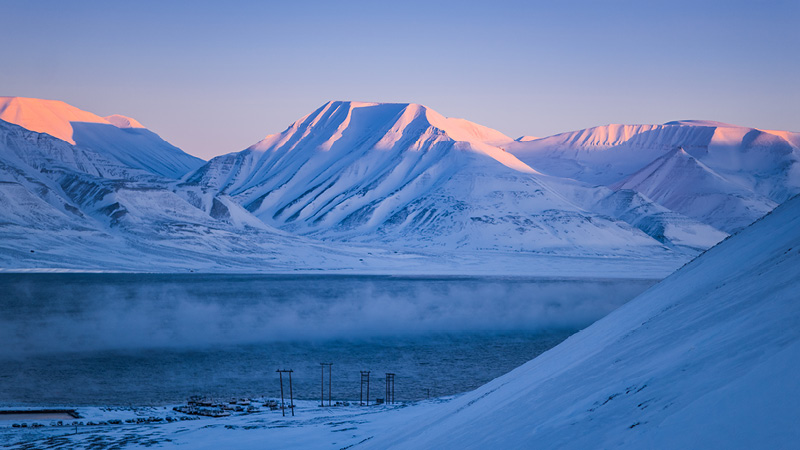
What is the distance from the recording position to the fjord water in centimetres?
3703

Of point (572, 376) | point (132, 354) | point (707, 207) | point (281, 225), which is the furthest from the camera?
point (707, 207)

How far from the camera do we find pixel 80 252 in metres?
110

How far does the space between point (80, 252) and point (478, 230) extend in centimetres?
7739

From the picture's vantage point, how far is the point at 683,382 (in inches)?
203

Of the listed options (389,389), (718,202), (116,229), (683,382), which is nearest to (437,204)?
(116,229)

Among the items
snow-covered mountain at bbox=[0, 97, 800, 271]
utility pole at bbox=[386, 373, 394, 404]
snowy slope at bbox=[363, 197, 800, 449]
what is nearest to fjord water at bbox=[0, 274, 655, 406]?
utility pole at bbox=[386, 373, 394, 404]

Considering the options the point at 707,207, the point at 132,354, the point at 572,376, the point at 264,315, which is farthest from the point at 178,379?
the point at 707,207

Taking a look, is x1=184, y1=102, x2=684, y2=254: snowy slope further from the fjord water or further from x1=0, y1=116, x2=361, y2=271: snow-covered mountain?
the fjord water

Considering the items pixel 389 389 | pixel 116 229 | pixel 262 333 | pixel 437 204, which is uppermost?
pixel 437 204

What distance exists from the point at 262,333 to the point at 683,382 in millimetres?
52660

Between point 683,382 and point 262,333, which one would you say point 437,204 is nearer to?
point 262,333

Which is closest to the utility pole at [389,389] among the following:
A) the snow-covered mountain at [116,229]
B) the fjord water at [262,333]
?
the fjord water at [262,333]

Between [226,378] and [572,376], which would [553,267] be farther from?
[572,376]

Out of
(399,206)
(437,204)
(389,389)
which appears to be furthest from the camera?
(399,206)
